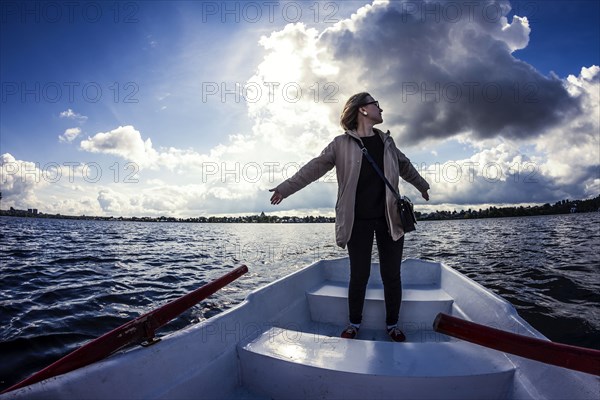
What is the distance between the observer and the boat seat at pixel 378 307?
3734 millimetres

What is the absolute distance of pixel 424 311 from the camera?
12.3 ft

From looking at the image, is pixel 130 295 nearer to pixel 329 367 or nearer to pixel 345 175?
pixel 345 175

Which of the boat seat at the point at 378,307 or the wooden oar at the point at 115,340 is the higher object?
the wooden oar at the point at 115,340

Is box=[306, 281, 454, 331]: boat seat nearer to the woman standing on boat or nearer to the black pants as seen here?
the woman standing on boat

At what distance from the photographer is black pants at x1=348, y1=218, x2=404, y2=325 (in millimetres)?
2916

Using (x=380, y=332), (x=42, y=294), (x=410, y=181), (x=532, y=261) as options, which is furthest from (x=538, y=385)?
(x=532, y=261)

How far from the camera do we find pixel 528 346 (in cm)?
155

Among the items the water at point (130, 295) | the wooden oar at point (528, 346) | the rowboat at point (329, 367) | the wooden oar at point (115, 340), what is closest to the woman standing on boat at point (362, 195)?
the rowboat at point (329, 367)

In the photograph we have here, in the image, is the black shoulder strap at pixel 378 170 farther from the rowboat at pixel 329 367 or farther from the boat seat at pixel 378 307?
the boat seat at pixel 378 307

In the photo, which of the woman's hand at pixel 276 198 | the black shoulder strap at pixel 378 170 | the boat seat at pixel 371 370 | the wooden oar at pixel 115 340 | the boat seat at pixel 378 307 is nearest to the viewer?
the wooden oar at pixel 115 340

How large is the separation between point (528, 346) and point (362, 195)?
1681 millimetres

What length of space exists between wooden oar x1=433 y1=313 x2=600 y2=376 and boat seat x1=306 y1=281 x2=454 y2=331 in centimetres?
196

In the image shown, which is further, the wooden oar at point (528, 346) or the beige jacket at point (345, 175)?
the beige jacket at point (345, 175)

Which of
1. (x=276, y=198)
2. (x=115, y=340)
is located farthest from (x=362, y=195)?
(x=115, y=340)
